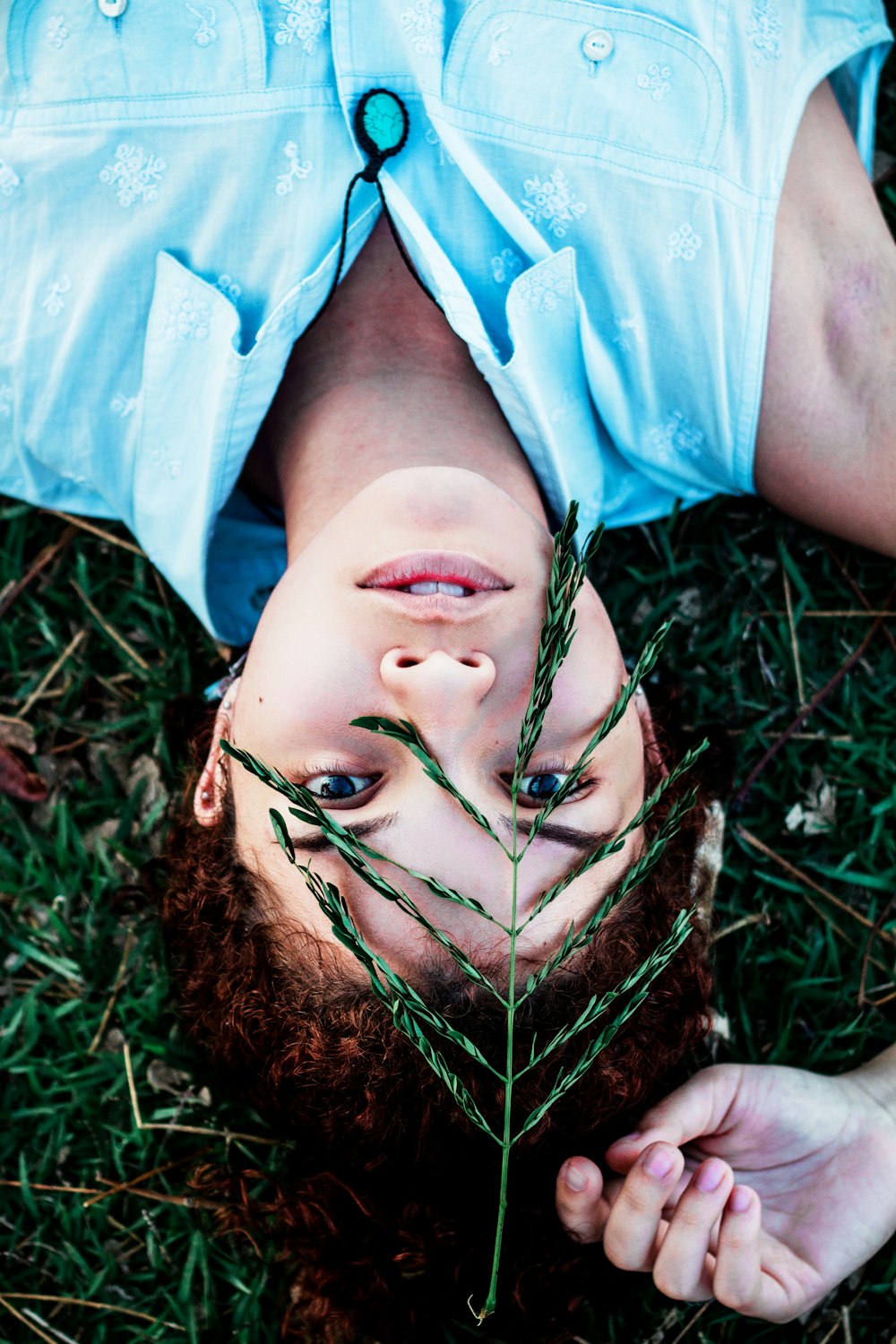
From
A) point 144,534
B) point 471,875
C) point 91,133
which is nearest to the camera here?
Result: point 471,875

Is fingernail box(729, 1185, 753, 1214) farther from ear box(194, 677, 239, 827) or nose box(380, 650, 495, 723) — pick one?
ear box(194, 677, 239, 827)

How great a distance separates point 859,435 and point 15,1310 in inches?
131

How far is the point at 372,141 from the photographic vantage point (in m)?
2.59

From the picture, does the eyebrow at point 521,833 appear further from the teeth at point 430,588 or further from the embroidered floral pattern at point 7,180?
the embroidered floral pattern at point 7,180

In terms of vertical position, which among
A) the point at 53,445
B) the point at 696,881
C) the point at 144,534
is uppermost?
the point at 53,445

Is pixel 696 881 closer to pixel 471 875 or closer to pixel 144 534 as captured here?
pixel 471 875

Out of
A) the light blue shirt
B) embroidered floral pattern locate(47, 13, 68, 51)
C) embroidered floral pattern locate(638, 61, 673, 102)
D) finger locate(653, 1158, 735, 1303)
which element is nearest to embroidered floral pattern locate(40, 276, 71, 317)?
the light blue shirt

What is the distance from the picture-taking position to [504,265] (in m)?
2.72

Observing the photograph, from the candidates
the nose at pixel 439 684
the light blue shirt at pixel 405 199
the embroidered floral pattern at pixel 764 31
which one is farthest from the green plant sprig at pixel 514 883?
the embroidered floral pattern at pixel 764 31

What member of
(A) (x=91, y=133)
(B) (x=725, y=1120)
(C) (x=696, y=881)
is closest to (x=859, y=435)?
(C) (x=696, y=881)

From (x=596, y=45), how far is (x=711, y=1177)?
2.53 metres

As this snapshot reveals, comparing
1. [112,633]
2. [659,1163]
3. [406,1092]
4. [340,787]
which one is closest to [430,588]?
[340,787]

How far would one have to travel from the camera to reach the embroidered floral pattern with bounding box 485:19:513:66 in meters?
2.55

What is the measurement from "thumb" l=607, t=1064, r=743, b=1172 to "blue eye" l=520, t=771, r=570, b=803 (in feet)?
2.80
